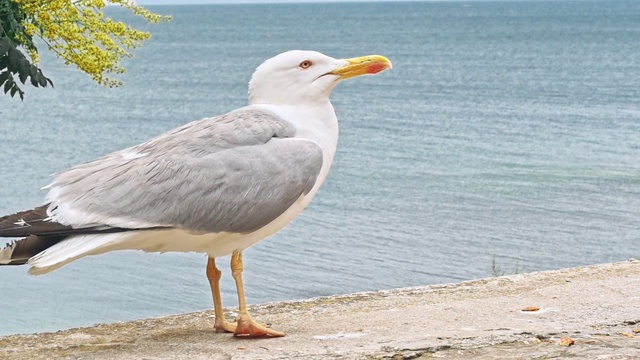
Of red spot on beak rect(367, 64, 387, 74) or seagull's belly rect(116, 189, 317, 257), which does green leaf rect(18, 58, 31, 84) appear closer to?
seagull's belly rect(116, 189, 317, 257)

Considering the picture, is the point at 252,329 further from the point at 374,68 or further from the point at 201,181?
the point at 374,68

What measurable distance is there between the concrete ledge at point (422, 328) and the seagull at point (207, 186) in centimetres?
32

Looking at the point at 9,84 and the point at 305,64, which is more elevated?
the point at 305,64

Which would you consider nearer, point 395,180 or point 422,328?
point 422,328

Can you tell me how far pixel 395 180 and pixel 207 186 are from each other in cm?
1725

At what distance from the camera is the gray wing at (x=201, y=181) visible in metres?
4.59

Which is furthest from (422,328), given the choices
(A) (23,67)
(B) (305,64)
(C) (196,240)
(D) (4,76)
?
(D) (4,76)

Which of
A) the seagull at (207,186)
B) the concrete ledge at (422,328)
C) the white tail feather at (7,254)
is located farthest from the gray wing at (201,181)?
the concrete ledge at (422,328)

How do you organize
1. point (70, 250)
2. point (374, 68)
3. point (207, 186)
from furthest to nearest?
point (374, 68) → point (207, 186) → point (70, 250)

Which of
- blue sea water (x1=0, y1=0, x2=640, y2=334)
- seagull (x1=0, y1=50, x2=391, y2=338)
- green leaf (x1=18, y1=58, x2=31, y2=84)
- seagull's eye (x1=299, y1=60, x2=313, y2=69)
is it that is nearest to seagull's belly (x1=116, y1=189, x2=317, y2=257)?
seagull (x1=0, y1=50, x2=391, y2=338)

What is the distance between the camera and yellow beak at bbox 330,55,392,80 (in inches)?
203

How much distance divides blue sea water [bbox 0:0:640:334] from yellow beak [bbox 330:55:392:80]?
7323mm

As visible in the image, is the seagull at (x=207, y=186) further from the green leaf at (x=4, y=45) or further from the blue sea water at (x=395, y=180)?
the blue sea water at (x=395, y=180)

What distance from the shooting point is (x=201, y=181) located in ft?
15.4
